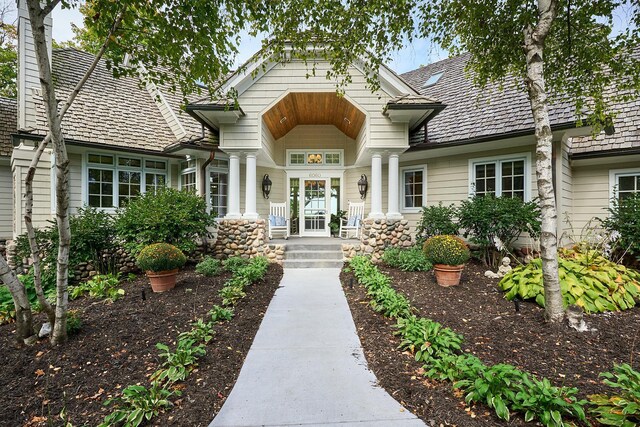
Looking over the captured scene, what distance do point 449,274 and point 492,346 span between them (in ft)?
6.48

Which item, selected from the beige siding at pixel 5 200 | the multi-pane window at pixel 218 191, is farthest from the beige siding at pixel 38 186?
the multi-pane window at pixel 218 191

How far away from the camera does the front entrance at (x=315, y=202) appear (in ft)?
28.8

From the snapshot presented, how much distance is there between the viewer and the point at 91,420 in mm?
1803

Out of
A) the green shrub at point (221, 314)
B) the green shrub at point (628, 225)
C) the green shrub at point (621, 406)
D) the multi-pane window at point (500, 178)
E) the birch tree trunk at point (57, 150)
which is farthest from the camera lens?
the multi-pane window at point (500, 178)

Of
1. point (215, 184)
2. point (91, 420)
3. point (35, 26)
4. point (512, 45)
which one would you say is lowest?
point (91, 420)

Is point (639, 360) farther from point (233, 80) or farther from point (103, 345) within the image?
point (233, 80)

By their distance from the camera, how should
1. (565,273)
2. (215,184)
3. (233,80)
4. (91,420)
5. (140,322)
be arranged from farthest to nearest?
1. (215,184)
2. (233,80)
3. (565,273)
4. (140,322)
5. (91,420)

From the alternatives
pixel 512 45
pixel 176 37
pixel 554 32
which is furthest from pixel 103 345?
pixel 554 32

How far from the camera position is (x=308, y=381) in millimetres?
2238

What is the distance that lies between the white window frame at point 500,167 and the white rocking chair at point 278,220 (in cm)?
505

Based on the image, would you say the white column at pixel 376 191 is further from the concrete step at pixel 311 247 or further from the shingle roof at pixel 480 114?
the shingle roof at pixel 480 114

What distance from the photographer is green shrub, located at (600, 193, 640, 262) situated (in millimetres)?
4926

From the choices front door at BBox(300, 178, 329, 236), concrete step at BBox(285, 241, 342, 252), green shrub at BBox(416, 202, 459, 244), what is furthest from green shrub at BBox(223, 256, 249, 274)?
green shrub at BBox(416, 202, 459, 244)

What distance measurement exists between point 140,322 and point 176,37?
11.3 ft
